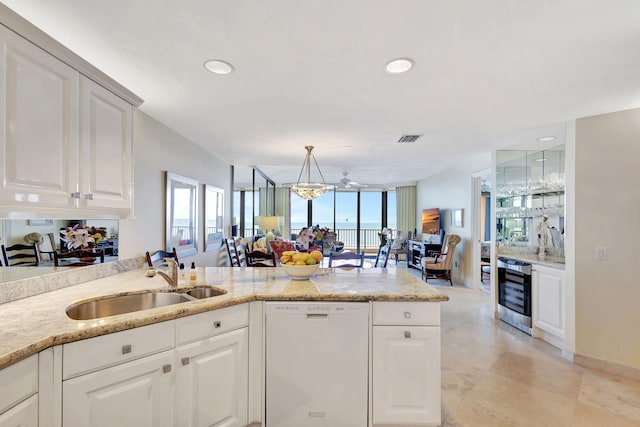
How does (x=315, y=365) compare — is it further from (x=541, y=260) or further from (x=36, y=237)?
(x=541, y=260)

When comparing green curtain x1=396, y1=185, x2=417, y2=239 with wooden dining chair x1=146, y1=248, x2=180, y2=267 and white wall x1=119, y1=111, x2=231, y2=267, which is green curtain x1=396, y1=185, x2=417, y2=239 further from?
wooden dining chair x1=146, y1=248, x2=180, y2=267

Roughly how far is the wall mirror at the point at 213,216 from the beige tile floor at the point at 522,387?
11.4 ft

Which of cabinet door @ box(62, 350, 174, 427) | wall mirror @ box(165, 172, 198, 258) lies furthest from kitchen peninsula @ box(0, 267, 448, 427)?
wall mirror @ box(165, 172, 198, 258)

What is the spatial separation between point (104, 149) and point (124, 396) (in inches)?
55.3

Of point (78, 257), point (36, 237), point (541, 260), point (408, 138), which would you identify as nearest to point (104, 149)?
point (36, 237)

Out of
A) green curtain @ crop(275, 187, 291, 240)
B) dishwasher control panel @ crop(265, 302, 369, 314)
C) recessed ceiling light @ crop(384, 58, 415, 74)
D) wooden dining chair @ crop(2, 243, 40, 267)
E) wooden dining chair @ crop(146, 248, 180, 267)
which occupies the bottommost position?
dishwasher control panel @ crop(265, 302, 369, 314)

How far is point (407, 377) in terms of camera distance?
1.89 meters

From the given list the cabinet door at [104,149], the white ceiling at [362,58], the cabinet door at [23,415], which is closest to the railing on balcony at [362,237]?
the white ceiling at [362,58]

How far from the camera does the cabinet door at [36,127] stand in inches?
52.7

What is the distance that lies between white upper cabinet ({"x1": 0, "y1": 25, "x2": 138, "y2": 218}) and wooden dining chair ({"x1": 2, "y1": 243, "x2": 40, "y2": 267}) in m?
0.32

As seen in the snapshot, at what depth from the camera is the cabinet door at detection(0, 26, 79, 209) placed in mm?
1339

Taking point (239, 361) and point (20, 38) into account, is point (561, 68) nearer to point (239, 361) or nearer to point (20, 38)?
point (239, 361)

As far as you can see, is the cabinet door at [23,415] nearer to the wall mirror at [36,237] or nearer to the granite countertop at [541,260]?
the wall mirror at [36,237]

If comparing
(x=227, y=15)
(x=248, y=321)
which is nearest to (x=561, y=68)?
(x=227, y=15)
